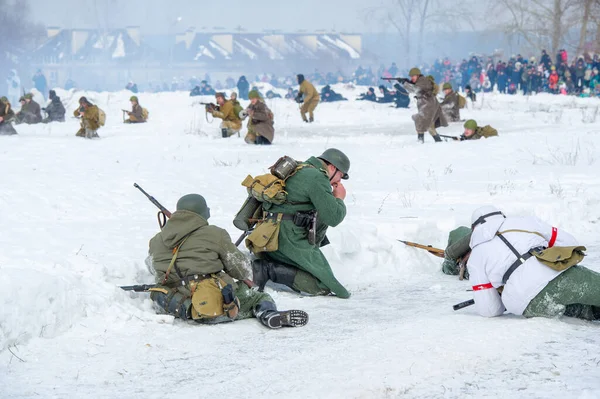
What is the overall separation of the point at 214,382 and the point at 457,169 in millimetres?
9415

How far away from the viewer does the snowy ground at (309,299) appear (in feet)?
14.5

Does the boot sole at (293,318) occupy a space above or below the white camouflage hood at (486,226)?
below

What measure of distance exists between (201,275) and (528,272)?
2.27 metres

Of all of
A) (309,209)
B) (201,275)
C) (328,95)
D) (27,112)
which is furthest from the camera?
(328,95)

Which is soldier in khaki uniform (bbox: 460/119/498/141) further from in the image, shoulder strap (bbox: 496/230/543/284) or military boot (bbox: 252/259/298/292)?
shoulder strap (bbox: 496/230/543/284)

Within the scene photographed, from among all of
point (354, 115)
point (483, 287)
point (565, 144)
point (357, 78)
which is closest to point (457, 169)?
point (565, 144)

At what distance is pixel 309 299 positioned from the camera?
22.4ft

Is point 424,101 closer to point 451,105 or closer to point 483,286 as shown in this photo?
point 451,105

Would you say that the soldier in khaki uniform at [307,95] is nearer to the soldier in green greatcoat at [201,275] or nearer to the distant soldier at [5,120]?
the distant soldier at [5,120]

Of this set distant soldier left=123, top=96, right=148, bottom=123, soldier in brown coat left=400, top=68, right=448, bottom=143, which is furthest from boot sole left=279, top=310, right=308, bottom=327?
distant soldier left=123, top=96, right=148, bottom=123

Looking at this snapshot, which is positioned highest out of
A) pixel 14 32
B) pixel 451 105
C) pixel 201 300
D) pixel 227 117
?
pixel 14 32

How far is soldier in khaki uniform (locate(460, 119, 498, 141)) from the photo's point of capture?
1667 centimetres

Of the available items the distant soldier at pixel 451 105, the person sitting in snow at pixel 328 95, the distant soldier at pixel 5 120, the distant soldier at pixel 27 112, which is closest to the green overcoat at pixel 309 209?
the distant soldier at pixel 451 105

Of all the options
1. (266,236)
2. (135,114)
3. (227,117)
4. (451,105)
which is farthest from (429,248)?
(135,114)
